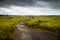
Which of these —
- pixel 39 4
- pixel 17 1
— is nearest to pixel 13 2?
pixel 17 1

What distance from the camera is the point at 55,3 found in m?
13.6

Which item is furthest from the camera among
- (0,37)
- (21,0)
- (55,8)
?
(55,8)

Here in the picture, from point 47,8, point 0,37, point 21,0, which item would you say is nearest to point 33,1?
point 21,0

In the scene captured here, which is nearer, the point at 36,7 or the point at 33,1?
the point at 33,1

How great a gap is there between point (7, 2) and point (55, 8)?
4592 mm

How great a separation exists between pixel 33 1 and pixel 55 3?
211 cm

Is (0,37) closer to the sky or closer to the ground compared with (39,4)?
closer to the ground

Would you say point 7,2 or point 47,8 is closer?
point 7,2

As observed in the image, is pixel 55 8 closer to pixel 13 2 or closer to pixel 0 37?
pixel 13 2

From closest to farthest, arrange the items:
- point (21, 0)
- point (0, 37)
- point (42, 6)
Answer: point (0, 37) < point (21, 0) < point (42, 6)

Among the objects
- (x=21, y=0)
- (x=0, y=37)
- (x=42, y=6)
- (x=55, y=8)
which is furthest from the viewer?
(x=42, y=6)

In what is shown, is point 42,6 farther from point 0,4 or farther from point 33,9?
point 0,4

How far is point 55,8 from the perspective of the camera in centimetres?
1384

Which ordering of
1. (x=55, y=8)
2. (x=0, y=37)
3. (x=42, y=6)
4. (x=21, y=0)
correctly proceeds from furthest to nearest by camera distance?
(x=42, y=6)
(x=55, y=8)
(x=21, y=0)
(x=0, y=37)
